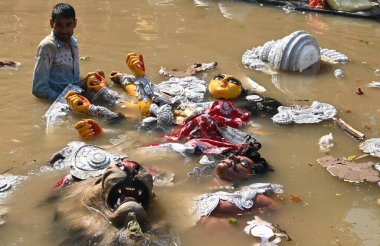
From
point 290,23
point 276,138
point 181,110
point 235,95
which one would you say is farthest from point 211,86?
point 290,23

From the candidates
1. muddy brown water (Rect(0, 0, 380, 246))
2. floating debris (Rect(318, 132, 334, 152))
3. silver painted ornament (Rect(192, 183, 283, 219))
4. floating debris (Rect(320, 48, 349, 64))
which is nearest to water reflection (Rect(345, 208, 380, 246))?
muddy brown water (Rect(0, 0, 380, 246))

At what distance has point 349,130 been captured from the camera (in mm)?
5598

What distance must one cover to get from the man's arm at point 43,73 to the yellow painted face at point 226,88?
1.95m

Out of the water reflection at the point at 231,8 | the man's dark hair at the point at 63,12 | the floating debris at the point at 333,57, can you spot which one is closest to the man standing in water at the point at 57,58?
the man's dark hair at the point at 63,12

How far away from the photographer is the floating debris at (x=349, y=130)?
5484 mm

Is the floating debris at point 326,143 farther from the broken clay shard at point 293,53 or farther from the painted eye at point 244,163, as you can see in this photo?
the broken clay shard at point 293,53

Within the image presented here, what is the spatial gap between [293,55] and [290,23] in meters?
2.95

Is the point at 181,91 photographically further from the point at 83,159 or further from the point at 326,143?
the point at 83,159

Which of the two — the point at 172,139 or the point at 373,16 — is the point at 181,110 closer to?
the point at 172,139

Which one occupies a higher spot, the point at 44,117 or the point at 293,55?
the point at 293,55

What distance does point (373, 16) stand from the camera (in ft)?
34.2

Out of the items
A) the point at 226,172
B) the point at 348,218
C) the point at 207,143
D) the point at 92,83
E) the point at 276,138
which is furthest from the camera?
the point at 92,83

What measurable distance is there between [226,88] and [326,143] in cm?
151

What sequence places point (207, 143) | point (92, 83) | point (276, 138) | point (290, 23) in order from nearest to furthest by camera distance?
point (207, 143) → point (276, 138) → point (92, 83) → point (290, 23)
